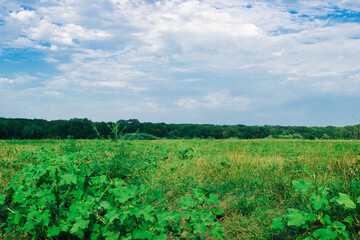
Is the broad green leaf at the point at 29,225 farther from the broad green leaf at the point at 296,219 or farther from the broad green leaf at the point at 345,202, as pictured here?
the broad green leaf at the point at 345,202

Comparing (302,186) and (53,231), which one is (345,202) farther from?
(53,231)

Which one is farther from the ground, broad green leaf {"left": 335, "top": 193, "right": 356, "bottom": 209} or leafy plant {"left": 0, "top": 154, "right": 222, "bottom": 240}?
broad green leaf {"left": 335, "top": 193, "right": 356, "bottom": 209}

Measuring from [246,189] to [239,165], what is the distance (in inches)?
60.1

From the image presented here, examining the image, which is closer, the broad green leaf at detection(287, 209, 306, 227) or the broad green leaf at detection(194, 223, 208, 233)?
Answer: the broad green leaf at detection(287, 209, 306, 227)

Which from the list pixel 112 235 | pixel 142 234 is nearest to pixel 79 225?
pixel 112 235

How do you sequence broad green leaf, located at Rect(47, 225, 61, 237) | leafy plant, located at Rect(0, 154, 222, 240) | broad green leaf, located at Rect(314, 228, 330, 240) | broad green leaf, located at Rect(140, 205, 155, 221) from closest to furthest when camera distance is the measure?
1. broad green leaf, located at Rect(314, 228, 330, 240)
2. broad green leaf, located at Rect(140, 205, 155, 221)
3. leafy plant, located at Rect(0, 154, 222, 240)
4. broad green leaf, located at Rect(47, 225, 61, 237)

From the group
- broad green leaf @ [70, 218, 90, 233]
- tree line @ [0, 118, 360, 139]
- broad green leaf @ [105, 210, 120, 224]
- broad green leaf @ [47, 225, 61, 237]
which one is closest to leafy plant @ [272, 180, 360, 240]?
broad green leaf @ [105, 210, 120, 224]

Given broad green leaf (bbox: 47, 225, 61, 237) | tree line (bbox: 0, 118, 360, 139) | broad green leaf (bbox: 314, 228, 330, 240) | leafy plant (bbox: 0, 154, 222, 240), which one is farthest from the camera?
tree line (bbox: 0, 118, 360, 139)

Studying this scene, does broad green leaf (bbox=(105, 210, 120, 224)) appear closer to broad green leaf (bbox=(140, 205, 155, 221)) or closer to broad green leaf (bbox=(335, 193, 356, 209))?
broad green leaf (bbox=(140, 205, 155, 221))

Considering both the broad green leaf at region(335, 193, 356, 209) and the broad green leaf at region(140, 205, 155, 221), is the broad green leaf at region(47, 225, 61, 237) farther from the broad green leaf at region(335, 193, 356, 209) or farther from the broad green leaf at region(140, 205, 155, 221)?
the broad green leaf at region(335, 193, 356, 209)

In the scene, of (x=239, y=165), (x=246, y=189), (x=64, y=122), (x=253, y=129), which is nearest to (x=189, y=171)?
(x=239, y=165)

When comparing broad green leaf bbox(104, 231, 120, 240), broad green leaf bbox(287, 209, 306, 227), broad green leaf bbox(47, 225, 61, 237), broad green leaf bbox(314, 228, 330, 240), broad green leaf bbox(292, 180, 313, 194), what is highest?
broad green leaf bbox(292, 180, 313, 194)

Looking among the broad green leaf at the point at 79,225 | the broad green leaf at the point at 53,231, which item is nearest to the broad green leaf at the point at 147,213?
the broad green leaf at the point at 79,225

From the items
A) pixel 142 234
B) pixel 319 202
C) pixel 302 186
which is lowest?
pixel 142 234
